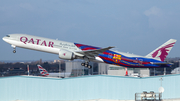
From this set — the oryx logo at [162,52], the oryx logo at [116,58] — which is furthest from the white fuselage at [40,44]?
the oryx logo at [162,52]

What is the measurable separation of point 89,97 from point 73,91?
229 centimetres

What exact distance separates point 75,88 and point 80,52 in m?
8.14

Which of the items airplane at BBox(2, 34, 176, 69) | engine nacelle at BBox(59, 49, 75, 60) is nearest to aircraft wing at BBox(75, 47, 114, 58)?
airplane at BBox(2, 34, 176, 69)

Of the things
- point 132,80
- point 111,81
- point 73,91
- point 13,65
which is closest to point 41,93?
point 73,91

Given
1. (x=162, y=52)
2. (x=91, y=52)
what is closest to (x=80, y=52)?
(x=91, y=52)

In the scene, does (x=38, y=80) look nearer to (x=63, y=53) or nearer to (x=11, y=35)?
(x=63, y=53)

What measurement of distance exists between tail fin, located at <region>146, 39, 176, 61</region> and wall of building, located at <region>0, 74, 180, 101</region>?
1026cm

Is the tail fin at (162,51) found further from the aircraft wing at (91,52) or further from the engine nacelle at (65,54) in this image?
the engine nacelle at (65,54)

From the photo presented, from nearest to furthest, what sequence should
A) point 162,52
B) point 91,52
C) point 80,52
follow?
point 80,52
point 91,52
point 162,52

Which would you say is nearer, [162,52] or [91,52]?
[91,52]

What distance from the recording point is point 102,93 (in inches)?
1375

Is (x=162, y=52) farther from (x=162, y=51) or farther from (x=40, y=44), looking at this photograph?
(x=40, y=44)

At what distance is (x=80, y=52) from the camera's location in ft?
137

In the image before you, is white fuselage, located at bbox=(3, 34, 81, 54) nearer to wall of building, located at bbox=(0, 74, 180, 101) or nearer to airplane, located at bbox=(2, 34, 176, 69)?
airplane, located at bbox=(2, 34, 176, 69)
